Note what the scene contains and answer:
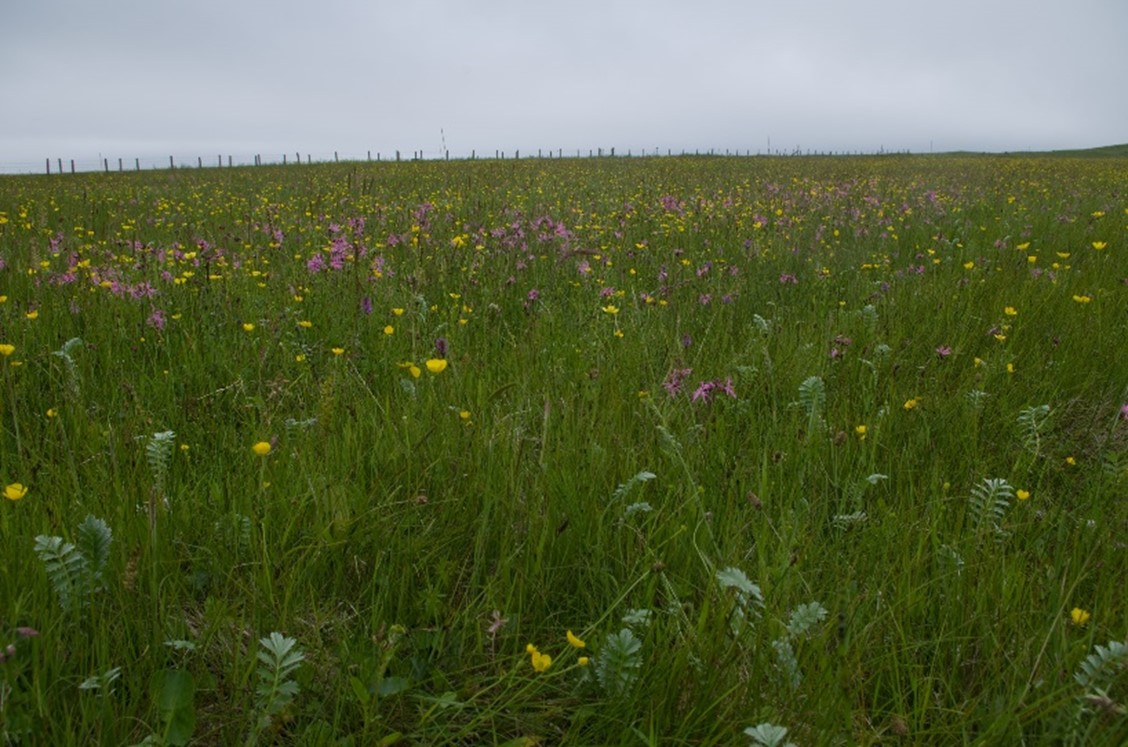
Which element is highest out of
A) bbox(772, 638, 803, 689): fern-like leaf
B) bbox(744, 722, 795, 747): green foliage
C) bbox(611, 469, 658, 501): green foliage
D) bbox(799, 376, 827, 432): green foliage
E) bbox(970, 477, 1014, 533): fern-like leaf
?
bbox(799, 376, 827, 432): green foliage

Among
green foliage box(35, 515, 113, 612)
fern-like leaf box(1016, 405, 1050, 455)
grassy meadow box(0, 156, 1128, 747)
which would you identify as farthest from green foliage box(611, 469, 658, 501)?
fern-like leaf box(1016, 405, 1050, 455)

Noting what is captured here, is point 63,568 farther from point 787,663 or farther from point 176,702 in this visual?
point 787,663

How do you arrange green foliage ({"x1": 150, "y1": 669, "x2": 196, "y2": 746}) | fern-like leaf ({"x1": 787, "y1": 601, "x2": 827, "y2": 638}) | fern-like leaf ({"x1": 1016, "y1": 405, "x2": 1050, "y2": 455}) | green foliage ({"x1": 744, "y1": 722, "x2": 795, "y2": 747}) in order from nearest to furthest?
green foliage ({"x1": 744, "y1": 722, "x2": 795, "y2": 747}) < green foliage ({"x1": 150, "y1": 669, "x2": 196, "y2": 746}) < fern-like leaf ({"x1": 787, "y1": 601, "x2": 827, "y2": 638}) < fern-like leaf ({"x1": 1016, "y1": 405, "x2": 1050, "y2": 455})

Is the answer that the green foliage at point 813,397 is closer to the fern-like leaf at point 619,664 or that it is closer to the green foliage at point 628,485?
the green foliage at point 628,485

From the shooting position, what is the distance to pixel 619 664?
140 centimetres

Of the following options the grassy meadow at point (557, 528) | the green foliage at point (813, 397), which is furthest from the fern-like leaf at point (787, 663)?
the green foliage at point (813, 397)

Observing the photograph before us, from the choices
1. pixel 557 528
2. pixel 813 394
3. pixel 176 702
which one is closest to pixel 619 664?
pixel 557 528

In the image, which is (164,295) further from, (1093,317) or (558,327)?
(1093,317)

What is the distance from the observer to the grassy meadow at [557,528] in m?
1.39

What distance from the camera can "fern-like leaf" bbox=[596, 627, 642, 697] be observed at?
1.39 m

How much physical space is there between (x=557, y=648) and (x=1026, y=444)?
162 centimetres

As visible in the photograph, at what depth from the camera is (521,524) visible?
1.89 metres

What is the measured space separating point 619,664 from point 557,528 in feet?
1.58

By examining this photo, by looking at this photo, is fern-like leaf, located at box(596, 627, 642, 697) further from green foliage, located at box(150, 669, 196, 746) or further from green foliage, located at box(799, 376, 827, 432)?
green foliage, located at box(799, 376, 827, 432)
